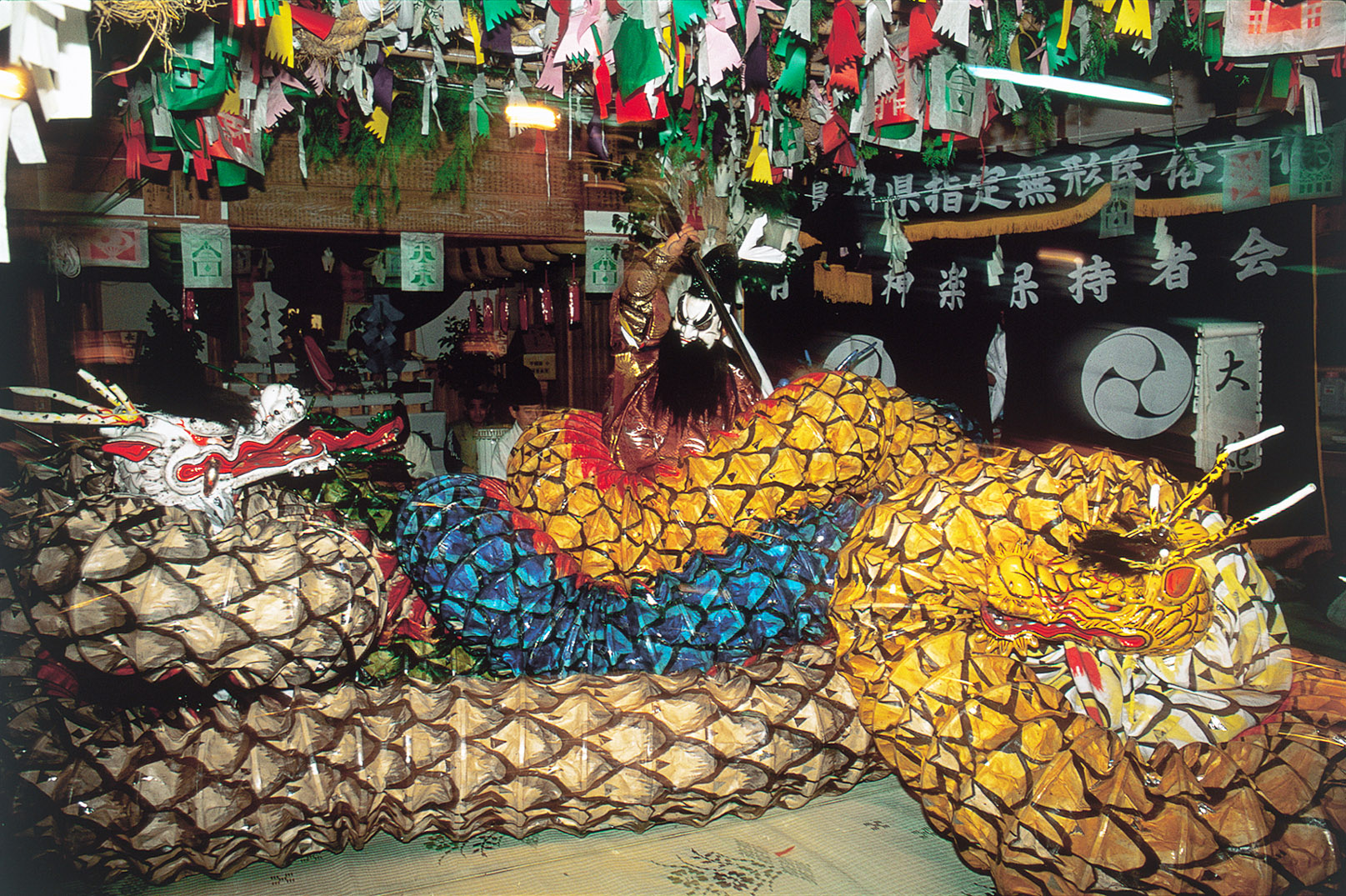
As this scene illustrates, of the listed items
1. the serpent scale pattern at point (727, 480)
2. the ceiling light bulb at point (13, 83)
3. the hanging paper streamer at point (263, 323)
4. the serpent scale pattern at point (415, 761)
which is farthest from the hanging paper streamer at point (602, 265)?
the ceiling light bulb at point (13, 83)

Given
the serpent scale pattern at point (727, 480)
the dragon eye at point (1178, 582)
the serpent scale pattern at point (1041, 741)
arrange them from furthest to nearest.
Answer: the serpent scale pattern at point (727, 480), the dragon eye at point (1178, 582), the serpent scale pattern at point (1041, 741)

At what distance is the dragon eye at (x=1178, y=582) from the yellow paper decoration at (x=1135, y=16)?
968mm

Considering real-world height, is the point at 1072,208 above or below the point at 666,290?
above

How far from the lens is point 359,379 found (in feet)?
5.17

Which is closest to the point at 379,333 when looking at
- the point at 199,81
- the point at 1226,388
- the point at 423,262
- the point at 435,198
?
the point at 423,262

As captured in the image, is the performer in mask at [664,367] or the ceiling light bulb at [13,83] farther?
the performer in mask at [664,367]

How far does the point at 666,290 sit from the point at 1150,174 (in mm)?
1046

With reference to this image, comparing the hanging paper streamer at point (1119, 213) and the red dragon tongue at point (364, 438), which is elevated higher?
the hanging paper streamer at point (1119, 213)

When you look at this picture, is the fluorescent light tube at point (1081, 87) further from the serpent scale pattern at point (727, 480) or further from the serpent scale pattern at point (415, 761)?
the serpent scale pattern at point (415, 761)

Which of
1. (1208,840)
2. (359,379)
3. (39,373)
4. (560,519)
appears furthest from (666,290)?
(1208,840)

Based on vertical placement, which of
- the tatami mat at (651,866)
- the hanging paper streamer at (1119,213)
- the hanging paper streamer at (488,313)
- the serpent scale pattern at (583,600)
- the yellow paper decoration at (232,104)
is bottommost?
the tatami mat at (651,866)

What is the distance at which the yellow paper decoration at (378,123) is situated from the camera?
5.22 ft

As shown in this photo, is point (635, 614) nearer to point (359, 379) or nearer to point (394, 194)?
point (359, 379)

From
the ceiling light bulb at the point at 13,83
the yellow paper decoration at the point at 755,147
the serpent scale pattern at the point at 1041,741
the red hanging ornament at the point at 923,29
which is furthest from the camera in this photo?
the yellow paper decoration at the point at 755,147
